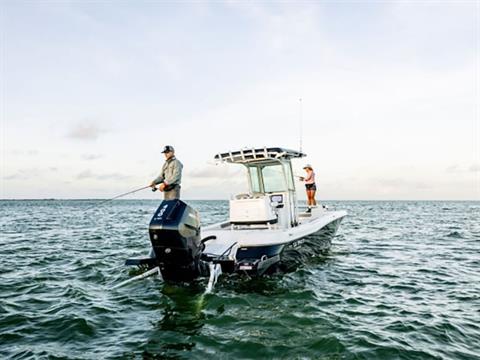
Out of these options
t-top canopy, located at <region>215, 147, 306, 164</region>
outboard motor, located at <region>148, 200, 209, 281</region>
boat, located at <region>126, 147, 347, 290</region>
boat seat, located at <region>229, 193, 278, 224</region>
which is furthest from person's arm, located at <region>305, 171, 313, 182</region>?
outboard motor, located at <region>148, 200, 209, 281</region>

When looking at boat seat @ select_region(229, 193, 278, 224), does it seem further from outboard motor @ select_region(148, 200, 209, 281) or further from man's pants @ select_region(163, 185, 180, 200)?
outboard motor @ select_region(148, 200, 209, 281)

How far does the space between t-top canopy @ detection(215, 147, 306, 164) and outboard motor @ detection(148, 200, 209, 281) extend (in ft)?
11.1

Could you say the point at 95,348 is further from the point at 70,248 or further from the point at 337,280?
the point at 70,248

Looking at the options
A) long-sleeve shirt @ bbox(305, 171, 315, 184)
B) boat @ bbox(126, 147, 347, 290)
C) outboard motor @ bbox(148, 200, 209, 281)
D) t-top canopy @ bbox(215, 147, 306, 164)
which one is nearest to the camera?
outboard motor @ bbox(148, 200, 209, 281)

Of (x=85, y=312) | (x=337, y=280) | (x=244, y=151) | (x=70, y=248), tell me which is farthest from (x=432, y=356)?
(x=70, y=248)

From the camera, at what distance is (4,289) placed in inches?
308

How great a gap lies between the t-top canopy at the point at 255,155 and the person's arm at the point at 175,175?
208 cm

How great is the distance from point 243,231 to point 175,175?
2.15 m

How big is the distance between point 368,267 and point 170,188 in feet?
19.8

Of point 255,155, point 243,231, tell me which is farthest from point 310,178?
point 243,231

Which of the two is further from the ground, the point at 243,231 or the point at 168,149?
the point at 168,149

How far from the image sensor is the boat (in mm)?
6766

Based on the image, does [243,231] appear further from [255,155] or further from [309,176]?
[309,176]

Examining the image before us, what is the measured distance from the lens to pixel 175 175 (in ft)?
27.8
